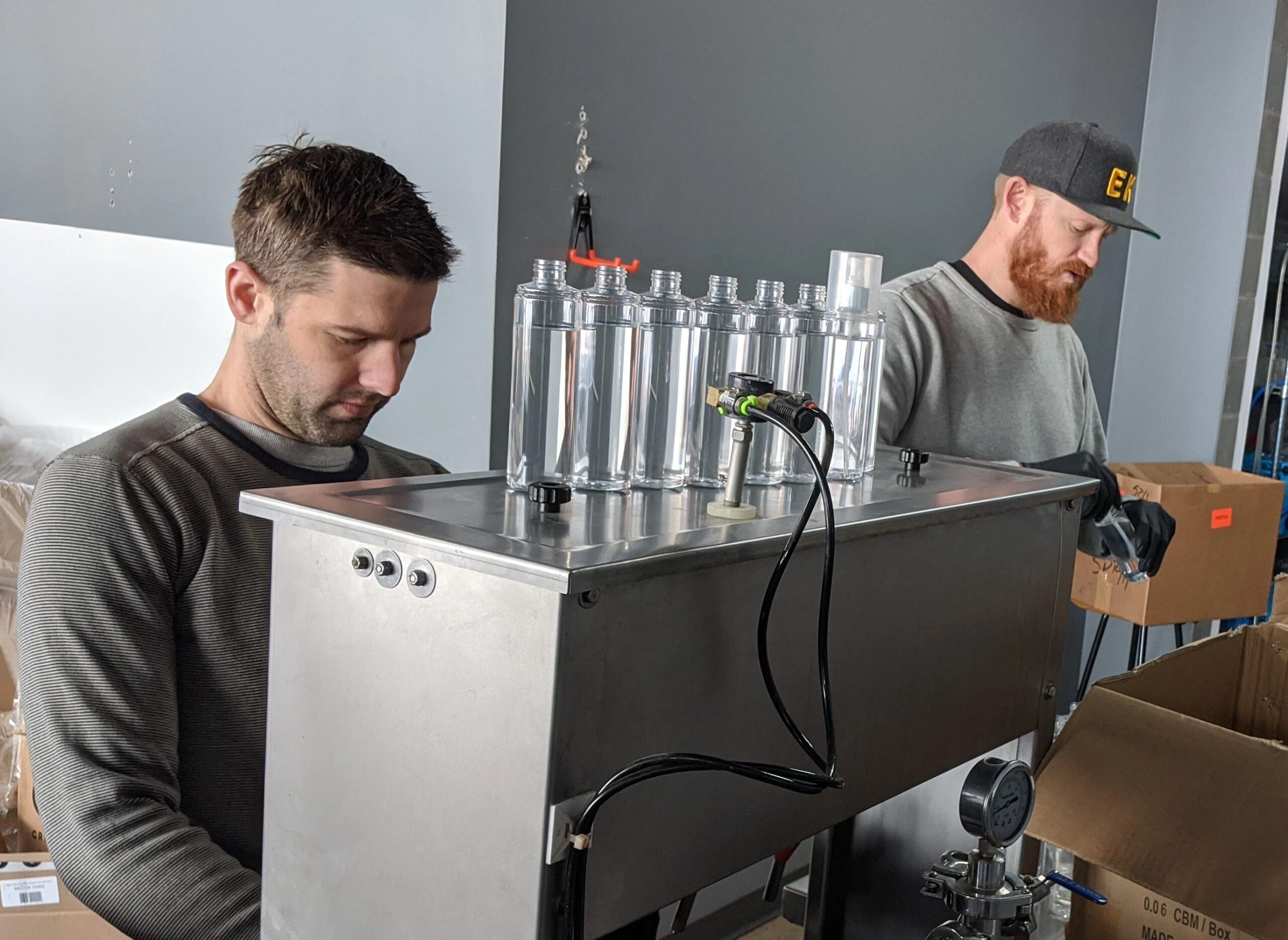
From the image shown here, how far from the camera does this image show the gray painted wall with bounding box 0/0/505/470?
6.88 feet

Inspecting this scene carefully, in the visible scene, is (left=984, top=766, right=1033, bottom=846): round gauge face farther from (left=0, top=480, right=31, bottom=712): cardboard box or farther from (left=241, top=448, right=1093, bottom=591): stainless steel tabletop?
(left=0, top=480, right=31, bottom=712): cardboard box

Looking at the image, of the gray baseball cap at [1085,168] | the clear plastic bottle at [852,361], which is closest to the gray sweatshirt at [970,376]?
the gray baseball cap at [1085,168]

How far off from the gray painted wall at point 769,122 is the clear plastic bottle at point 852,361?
1.06 m

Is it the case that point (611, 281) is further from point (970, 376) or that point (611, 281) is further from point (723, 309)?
point (970, 376)

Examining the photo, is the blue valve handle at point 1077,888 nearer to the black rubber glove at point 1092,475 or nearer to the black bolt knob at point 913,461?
the black bolt knob at point 913,461

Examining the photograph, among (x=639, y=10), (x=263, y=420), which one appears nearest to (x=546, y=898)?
(x=263, y=420)

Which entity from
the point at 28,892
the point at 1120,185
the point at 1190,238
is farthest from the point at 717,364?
the point at 1190,238

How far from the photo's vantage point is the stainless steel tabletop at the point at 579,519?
740 mm

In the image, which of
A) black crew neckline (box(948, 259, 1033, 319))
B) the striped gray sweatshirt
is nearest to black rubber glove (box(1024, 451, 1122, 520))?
black crew neckline (box(948, 259, 1033, 319))

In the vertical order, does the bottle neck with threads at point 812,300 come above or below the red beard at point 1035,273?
below

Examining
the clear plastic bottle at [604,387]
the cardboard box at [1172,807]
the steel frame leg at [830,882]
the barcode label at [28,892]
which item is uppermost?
the clear plastic bottle at [604,387]

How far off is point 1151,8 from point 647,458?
11.2 ft

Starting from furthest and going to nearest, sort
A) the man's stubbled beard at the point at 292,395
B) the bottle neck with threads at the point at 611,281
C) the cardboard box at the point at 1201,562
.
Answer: the cardboard box at the point at 1201,562
the man's stubbled beard at the point at 292,395
the bottle neck with threads at the point at 611,281

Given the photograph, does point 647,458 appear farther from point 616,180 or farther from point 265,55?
point 265,55
